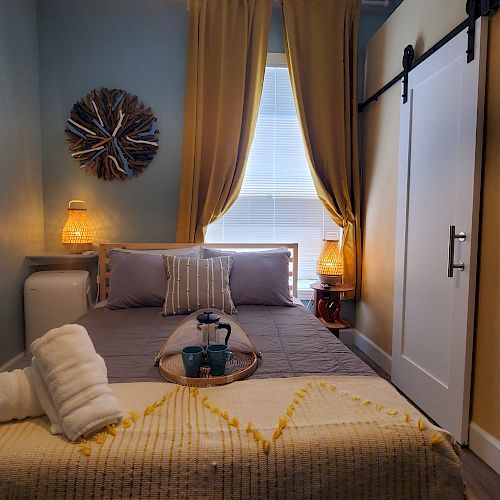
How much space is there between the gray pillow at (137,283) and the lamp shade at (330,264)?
127 cm

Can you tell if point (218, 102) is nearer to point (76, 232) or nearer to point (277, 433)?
point (76, 232)

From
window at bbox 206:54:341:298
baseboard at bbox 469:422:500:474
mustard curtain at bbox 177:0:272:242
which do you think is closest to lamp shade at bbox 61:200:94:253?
mustard curtain at bbox 177:0:272:242

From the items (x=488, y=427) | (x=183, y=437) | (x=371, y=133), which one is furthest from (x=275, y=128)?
(x=183, y=437)

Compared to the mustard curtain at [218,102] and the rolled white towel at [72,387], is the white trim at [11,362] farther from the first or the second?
the rolled white towel at [72,387]

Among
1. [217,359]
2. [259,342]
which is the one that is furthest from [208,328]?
[259,342]

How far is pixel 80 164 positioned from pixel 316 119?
1.95m

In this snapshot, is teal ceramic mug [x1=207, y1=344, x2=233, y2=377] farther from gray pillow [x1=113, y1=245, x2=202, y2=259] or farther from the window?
the window

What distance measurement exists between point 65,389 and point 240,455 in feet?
1.68

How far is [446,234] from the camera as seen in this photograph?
214 centimetres

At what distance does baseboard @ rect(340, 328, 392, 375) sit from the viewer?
116 inches

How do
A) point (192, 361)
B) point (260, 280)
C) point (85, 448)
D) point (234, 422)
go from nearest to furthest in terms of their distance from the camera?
point (85, 448) → point (234, 422) → point (192, 361) → point (260, 280)

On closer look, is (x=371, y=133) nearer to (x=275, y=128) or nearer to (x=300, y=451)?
(x=275, y=128)

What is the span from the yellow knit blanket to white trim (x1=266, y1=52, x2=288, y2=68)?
116 inches

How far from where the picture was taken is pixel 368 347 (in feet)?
10.7
